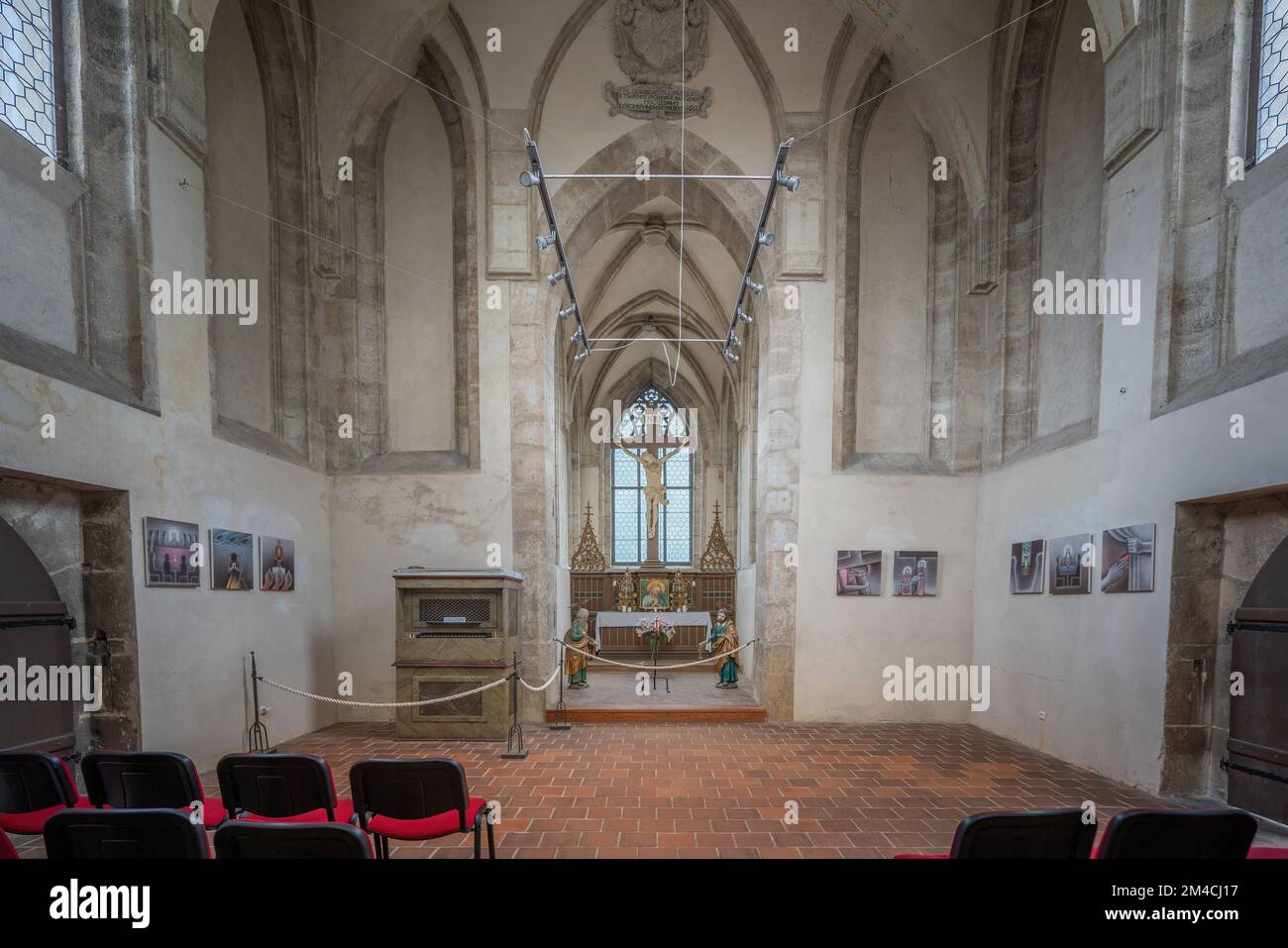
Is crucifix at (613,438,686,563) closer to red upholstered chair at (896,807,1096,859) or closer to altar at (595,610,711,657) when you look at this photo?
altar at (595,610,711,657)

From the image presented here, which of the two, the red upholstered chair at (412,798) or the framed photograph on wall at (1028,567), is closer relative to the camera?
the red upholstered chair at (412,798)

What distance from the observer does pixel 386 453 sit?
353 inches

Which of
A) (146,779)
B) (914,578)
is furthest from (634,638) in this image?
(146,779)

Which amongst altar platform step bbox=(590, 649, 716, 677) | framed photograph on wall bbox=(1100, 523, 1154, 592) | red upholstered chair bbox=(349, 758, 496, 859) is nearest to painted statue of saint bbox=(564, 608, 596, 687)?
altar platform step bbox=(590, 649, 716, 677)

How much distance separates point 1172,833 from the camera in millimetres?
2393

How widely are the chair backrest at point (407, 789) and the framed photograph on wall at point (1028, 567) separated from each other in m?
6.52

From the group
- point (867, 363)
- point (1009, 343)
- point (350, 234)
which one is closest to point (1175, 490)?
point (1009, 343)

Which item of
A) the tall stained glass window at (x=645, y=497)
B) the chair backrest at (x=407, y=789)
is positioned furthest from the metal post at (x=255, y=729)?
the tall stained glass window at (x=645, y=497)

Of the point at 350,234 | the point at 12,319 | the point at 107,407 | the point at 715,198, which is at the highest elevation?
the point at 715,198

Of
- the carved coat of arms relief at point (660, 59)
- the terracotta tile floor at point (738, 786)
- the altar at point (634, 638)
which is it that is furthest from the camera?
the altar at point (634, 638)

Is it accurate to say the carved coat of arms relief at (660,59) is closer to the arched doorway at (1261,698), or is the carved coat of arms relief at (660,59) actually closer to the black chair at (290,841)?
the arched doorway at (1261,698)

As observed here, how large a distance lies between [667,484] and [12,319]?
18.8 m

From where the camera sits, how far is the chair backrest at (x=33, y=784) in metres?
3.18
